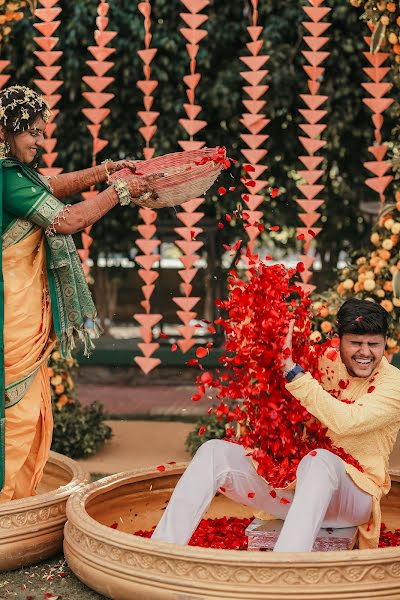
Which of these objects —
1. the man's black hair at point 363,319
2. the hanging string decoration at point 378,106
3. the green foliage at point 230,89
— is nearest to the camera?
the man's black hair at point 363,319

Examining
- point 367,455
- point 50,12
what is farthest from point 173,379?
point 367,455

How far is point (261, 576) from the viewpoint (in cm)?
299

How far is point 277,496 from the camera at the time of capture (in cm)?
352

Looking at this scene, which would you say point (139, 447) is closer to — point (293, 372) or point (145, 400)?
point (145, 400)

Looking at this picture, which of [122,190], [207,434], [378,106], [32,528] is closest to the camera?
[32,528]

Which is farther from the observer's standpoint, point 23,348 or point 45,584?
point 23,348

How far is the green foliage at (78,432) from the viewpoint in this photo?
6090mm

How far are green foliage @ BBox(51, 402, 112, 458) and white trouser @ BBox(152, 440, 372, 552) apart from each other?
8.84 feet

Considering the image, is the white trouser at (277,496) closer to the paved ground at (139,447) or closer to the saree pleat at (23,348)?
the saree pleat at (23,348)

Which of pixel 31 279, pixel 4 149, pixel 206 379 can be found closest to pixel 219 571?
pixel 206 379

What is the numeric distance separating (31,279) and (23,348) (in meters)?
0.26

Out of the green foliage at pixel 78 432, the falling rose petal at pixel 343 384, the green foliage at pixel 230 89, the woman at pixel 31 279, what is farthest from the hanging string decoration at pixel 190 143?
the falling rose petal at pixel 343 384

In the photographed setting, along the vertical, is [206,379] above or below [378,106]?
below

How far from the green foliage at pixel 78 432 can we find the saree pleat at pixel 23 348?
2.08m
